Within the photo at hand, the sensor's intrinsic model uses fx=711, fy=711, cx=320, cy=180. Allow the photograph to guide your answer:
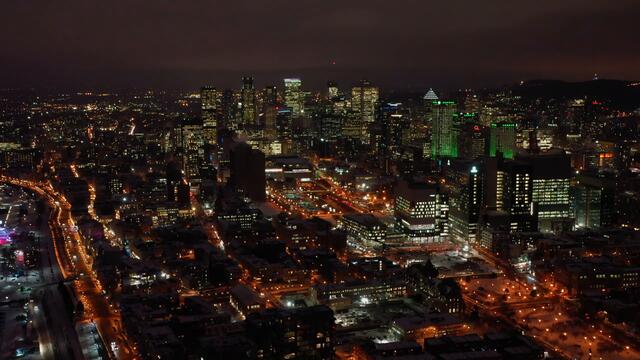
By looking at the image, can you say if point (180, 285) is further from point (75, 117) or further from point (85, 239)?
point (75, 117)

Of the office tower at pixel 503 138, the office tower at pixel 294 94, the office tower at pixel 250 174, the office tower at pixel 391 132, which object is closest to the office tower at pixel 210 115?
the office tower at pixel 294 94

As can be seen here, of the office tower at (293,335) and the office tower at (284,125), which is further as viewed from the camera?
the office tower at (284,125)

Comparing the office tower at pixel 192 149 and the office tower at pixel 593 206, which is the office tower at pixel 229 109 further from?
the office tower at pixel 593 206

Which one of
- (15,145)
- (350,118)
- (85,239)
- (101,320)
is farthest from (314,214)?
(15,145)

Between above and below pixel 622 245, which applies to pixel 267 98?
above

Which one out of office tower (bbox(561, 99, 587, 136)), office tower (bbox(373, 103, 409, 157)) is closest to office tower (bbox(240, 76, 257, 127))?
office tower (bbox(373, 103, 409, 157))

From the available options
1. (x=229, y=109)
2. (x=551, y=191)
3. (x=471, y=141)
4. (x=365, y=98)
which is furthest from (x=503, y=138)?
(x=229, y=109)
